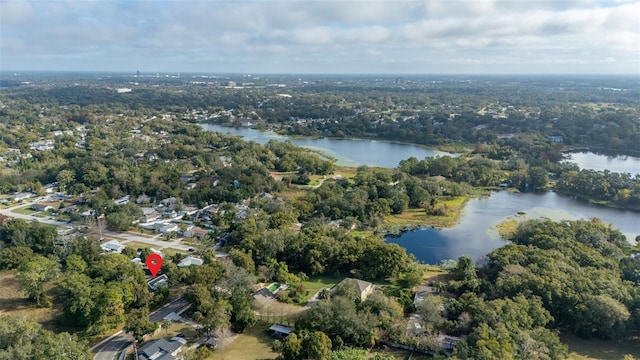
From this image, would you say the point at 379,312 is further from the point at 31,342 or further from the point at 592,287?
the point at 31,342

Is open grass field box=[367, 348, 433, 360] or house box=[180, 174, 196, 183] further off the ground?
house box=[180, 174, 196, 183]

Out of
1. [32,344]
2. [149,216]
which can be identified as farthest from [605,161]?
[32,344]

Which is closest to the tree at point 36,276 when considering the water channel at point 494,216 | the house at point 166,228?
the house at point 166,228

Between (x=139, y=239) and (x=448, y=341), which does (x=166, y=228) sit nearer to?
(x=139, y=239)

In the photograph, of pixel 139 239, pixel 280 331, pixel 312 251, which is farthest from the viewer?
pixel 139 239

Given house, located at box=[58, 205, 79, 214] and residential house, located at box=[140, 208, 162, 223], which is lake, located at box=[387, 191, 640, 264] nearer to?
residential house, located at box=[140, 208, 162, 223]

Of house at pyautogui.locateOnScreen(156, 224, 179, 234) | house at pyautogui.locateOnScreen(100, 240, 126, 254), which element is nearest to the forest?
house at pyautogui.locateOnScreen(156, 224, 179, 234)
